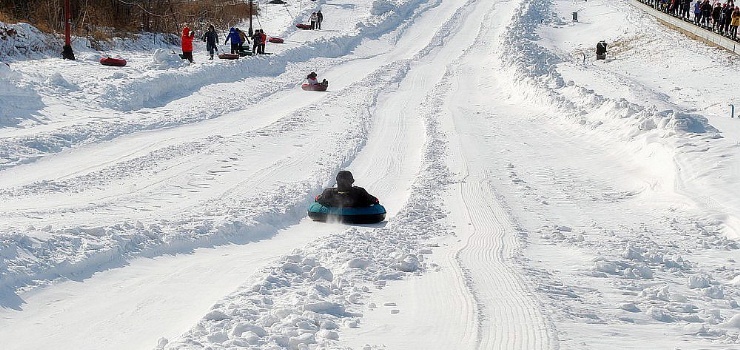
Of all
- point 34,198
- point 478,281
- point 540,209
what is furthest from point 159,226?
point 540,209

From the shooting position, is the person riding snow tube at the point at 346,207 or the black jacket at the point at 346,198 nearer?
the person riding snow tube at the point at 346,207

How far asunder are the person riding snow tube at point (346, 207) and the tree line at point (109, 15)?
18.3 meters

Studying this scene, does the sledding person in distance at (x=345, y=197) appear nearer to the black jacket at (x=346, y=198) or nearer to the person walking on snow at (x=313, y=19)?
the black jacket at (x=346, y=198)

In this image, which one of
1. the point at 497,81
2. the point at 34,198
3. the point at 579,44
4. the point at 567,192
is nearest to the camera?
the point at 34,198

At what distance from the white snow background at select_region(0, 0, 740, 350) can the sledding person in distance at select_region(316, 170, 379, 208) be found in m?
0.41

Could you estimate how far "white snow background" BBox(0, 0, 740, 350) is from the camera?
7148 millimetres

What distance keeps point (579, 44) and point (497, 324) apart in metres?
41.2

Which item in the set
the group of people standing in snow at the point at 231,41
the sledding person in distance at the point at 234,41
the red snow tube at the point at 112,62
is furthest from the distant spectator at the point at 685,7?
the red snow tube at the point at 112,62

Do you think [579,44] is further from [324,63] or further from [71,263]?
[71,263]

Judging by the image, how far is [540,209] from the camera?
12.8m

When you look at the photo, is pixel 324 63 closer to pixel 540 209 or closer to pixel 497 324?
pixel 540 209

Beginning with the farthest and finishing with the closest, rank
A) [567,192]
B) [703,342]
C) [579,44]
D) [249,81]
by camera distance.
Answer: [579,44] → [249,81] → [567,192] → [703,342]

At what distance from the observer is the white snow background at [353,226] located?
715 cm

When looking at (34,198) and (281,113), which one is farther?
(281,113)
